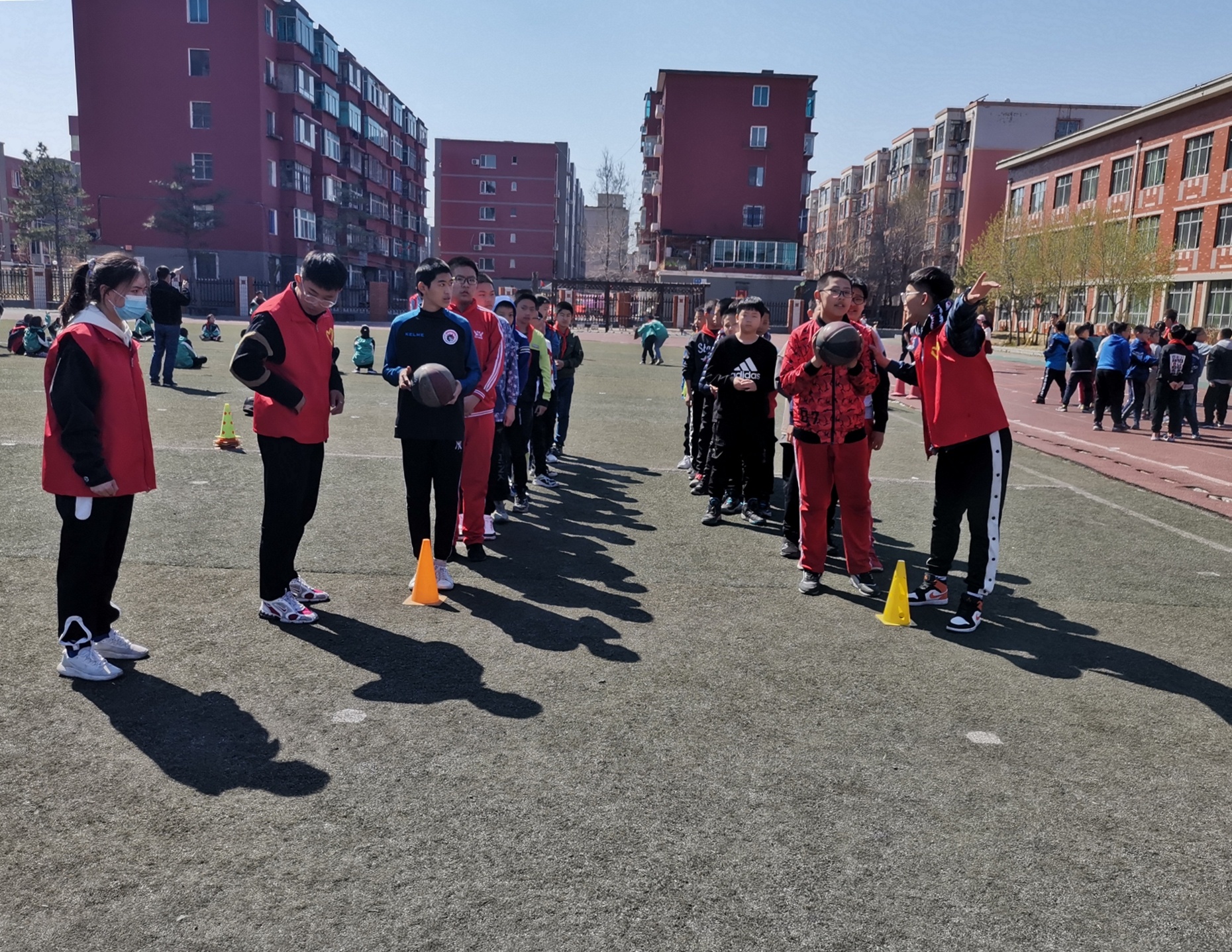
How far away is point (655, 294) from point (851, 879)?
69.3 metres

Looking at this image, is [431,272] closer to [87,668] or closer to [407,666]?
[407,666]

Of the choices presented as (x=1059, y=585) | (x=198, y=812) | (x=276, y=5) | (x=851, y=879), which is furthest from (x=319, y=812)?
(x=276, y=5)

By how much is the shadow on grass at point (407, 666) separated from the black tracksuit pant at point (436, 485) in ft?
2.86

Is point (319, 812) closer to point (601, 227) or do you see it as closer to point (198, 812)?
point (198, 812)

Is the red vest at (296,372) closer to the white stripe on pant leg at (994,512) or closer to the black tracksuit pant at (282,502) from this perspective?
the black tracksuit pant at (282,502)

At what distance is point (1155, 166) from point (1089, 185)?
6.94m

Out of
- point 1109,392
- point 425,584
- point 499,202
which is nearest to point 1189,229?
point 1109,392

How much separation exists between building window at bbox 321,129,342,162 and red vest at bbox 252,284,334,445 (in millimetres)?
69802

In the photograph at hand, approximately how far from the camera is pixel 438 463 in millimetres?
6355

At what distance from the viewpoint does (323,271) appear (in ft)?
17.6

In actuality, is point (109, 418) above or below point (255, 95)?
below

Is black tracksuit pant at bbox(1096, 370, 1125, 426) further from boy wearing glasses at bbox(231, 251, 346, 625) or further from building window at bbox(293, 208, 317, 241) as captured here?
building window at bbox(293, 208, 317, 241)

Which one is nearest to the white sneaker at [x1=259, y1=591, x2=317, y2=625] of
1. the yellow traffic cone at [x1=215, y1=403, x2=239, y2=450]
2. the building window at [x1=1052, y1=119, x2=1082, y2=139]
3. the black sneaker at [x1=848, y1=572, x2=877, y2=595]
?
the black sneaker at [x1=848, y1=572, x2=877, y2=595]

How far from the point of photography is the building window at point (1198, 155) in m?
44.0
